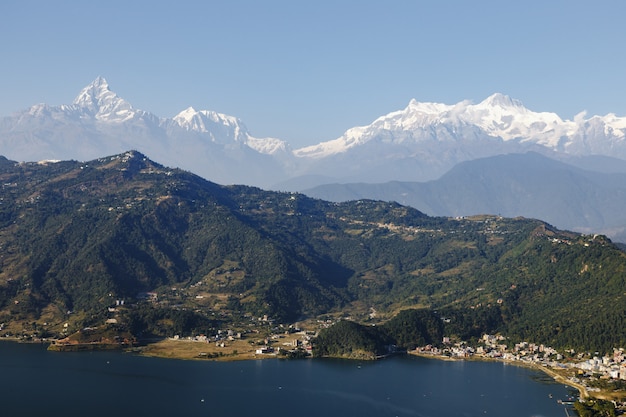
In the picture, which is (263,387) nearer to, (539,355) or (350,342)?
(350,342)

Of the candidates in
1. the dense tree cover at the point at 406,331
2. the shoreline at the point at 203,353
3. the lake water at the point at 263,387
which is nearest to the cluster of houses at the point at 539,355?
the shoreline at the point at 203,353

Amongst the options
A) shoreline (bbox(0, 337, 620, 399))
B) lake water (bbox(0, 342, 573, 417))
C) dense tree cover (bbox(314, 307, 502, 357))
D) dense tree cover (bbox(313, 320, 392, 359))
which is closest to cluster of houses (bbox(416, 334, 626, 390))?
shoreline (bbox(0, 337, 620, 399))

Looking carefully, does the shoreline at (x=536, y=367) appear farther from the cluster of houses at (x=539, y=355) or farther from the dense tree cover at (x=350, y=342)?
the dense tree cover at (x=350, y=342)

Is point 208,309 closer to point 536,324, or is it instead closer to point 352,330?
point 352,330

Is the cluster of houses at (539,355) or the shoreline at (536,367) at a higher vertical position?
the cluster of houses at (539,355)

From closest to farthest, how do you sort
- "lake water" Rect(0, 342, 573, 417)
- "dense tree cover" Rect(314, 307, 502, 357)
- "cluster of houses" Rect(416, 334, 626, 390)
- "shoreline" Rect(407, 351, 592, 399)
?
"lake water" Rect(0, 342, 573, 417) < "shoreline" Rect(407, 351, 592, 399) < "cluster of houses" Rect(416, 334, 626, 390) < "dense tree cover" Rect(314, 307, 502, 357)

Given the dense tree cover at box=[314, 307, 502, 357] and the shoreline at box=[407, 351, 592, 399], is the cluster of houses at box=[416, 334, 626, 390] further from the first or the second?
the dense tree cover at box=[314, 307, 502, 357]

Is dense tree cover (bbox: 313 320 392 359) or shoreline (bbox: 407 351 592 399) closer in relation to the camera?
shoreline (bbox: 407 351 592 399)

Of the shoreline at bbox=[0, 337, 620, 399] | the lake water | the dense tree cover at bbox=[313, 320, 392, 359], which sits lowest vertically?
the lake water
